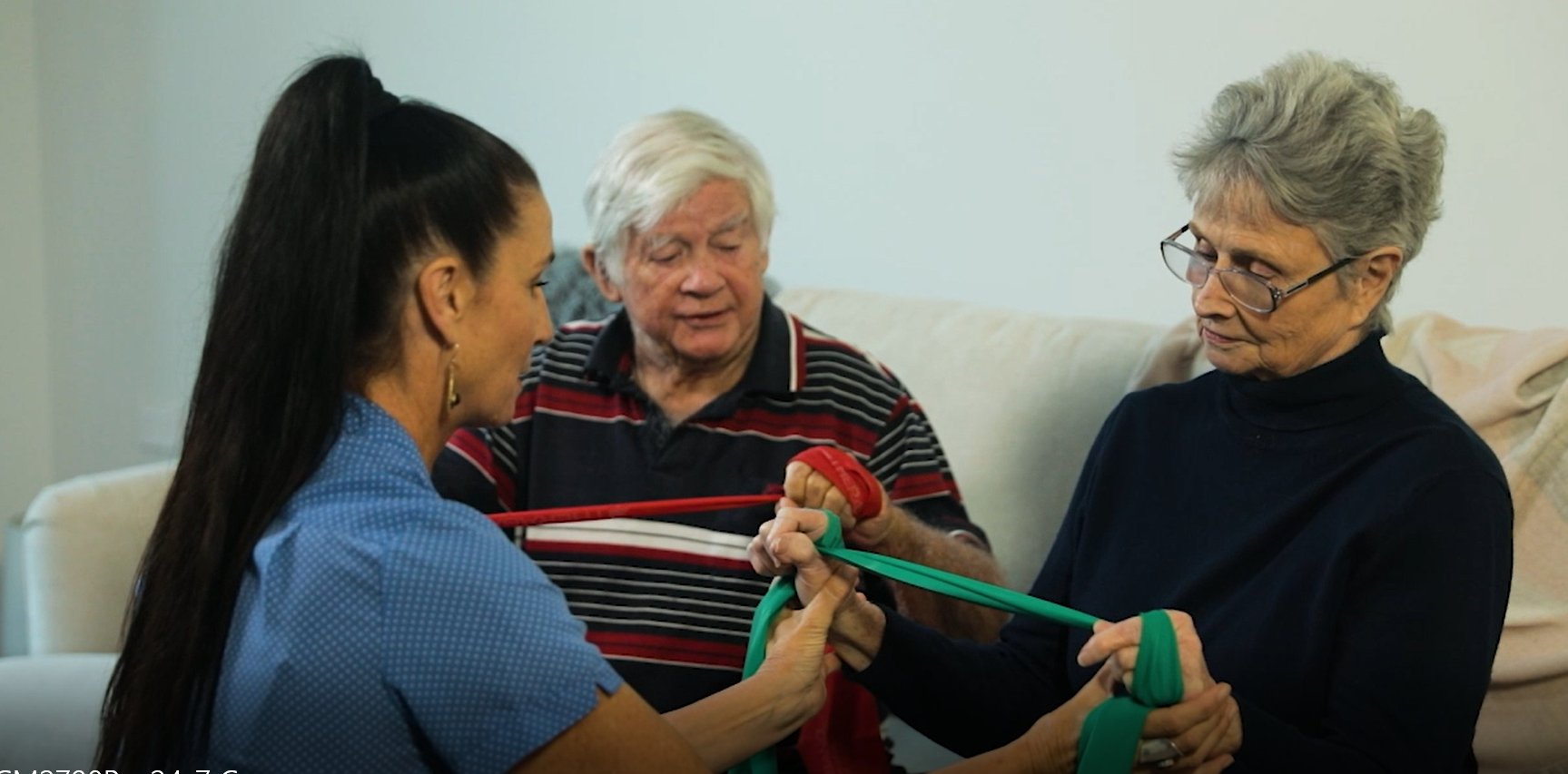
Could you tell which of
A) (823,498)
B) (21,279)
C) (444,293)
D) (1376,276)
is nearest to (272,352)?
(444,293)

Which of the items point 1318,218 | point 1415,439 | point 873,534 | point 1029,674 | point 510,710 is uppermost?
point 1318,218

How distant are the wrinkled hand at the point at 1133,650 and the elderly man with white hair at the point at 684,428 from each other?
0.53 meters

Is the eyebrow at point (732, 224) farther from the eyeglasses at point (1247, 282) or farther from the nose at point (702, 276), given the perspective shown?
the eyeglasses at point (1247, 282)

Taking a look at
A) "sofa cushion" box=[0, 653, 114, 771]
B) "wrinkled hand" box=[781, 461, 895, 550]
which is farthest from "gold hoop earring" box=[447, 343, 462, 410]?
"sofa cushion" box=[0, 653, 114, 771]

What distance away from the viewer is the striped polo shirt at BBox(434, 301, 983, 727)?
6.04 feet

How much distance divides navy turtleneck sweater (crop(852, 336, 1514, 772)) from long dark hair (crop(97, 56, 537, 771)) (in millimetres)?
640

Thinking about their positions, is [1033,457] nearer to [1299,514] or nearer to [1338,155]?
[1299,514]

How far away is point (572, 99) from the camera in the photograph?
10.2ft

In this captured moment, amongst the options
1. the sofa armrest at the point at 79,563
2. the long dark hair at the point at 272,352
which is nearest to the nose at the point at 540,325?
the long dark hair at the point at 272,352

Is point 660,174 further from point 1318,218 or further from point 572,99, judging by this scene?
point 572,99

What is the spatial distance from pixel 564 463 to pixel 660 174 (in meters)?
0.38

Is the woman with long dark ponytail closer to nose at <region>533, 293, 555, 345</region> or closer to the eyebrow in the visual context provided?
nose at <region>533, 293, 555, 345</region>

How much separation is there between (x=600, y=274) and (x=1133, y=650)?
3.30 ft

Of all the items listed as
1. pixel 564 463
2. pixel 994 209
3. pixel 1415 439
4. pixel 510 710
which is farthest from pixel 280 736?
pixel 994 209
